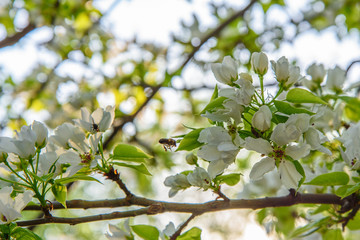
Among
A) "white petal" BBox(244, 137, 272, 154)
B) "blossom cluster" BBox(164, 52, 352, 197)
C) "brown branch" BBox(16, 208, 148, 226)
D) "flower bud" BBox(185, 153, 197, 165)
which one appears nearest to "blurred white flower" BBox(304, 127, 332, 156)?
"blossom cluster" BBox(164, 52, 352, 197)

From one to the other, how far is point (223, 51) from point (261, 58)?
2.30 m

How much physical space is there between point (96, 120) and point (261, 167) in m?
0.55

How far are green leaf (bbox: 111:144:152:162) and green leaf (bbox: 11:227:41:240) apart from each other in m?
0.33

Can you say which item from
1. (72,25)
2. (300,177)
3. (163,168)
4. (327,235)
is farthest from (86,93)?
(300,177)

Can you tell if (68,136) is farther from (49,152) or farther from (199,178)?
(199,178)

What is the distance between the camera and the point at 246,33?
354 cm

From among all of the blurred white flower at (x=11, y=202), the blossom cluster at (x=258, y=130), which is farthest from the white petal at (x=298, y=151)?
the blurred white flower at (x=11, y=202)

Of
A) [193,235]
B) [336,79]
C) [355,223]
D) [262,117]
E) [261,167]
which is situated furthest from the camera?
[336,79]

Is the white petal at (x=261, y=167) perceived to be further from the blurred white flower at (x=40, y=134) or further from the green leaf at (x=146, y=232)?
the blurred white flower at (x=40, y=134)

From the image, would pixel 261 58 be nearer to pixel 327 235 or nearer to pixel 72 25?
pixel 327 235

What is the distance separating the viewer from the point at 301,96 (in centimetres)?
117

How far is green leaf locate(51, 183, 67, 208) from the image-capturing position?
122 centimetres

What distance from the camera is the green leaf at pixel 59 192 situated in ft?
4.02

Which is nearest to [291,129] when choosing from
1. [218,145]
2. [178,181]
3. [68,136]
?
[218,145]
